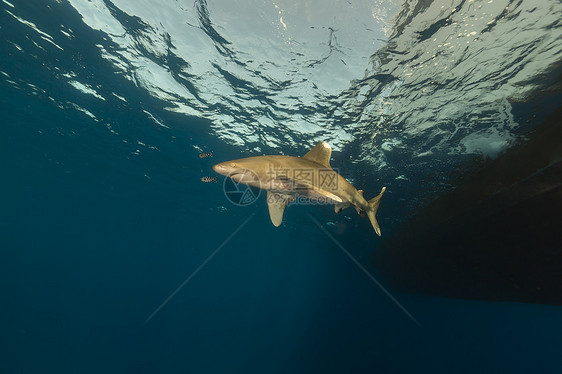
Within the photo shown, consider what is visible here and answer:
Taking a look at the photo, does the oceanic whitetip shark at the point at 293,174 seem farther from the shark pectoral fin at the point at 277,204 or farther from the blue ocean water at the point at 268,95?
the blue ocean water at the point at 268,95

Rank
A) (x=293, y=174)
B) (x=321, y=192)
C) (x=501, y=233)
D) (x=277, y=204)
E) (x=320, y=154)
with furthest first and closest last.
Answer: (x=501, y=233) → (x=277, y=204) → (x=320, y=154) → (x=321, y=192) → (x=293, y=174)

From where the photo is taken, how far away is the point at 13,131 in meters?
23.7

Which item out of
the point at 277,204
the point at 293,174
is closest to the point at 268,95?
the point at 277,204

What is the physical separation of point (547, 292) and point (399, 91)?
15.1 meters

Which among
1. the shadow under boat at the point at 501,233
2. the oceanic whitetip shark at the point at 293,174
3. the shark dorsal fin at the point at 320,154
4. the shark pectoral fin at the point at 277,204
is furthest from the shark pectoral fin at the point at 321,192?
the shadow under boat at the point at 501,233

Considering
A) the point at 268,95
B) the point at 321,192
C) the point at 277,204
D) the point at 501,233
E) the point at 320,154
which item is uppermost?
the point at 268,95

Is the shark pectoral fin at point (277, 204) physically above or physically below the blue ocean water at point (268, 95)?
below

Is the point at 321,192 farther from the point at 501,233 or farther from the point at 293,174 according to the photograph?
the point at 501,233

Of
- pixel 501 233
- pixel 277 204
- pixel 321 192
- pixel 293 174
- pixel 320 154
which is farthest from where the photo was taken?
pixel 501 233

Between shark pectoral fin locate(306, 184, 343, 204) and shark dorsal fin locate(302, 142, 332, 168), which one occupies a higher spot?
shark dorsal fin locate(302, 142, 332, 168)

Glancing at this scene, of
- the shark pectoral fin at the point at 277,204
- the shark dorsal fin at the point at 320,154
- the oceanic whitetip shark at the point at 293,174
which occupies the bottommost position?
the shark pectoral fin at the point at 277,204

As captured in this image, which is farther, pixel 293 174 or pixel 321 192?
pixel 321 192

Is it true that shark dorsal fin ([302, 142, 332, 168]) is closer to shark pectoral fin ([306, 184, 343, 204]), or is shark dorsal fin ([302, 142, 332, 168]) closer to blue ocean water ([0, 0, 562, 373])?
shark pectoral fin ([306, 184, 343, 204])

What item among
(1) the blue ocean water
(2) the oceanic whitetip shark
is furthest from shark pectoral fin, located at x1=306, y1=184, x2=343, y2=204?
(1) the blue ocean water
